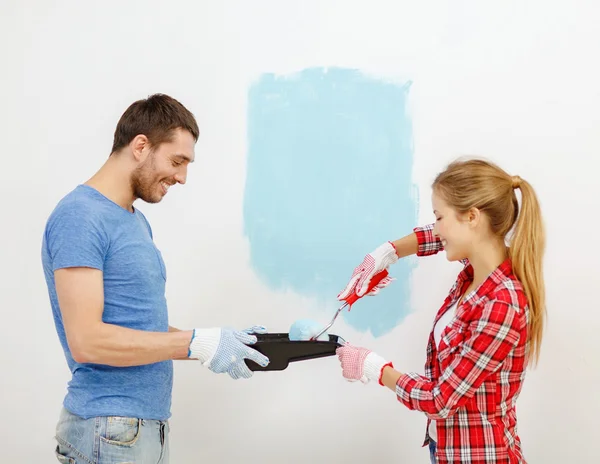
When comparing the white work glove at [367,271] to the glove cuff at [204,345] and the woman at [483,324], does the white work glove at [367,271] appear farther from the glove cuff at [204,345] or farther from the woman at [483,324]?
the glove cuff at [204,345]

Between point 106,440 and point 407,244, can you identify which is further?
point 407,244

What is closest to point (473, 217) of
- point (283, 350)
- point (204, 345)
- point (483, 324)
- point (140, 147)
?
point (483, 324)

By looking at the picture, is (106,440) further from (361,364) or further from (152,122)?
(152,122)

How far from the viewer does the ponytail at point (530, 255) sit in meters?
1.15

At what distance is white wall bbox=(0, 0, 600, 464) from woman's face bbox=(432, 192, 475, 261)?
52 centimetres

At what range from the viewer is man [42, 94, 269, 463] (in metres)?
1.08

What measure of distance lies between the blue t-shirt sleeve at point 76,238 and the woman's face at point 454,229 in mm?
670

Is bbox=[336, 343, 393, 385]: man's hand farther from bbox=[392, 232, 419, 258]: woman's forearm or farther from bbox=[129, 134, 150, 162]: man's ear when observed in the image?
bbox=[129, 134, 150, 162]: man's ear

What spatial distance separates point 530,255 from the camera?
3.79 feet

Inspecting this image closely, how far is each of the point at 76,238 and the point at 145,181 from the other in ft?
0.70

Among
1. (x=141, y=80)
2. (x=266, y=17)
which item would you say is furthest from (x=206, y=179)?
(x=266, y=17)

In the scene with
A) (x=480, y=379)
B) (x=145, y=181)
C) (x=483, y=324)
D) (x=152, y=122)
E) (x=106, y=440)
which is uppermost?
(x=152, y=122)

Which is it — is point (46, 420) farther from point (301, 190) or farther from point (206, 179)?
point (301, 190)

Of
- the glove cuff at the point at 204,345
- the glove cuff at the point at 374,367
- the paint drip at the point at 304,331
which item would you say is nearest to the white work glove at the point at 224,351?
the glove cuff at the point at 204,345
